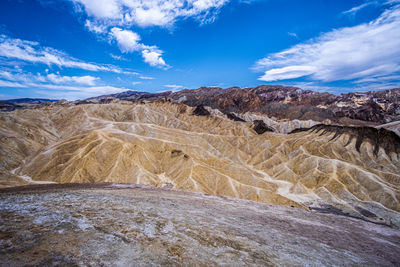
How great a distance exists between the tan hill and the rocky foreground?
28.2 metres

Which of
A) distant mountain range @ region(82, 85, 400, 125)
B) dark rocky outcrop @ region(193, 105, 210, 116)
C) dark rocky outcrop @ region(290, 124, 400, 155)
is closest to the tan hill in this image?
dark rocky outcrop @ region(290, 124, 400, 155)

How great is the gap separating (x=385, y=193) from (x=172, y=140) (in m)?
59.6

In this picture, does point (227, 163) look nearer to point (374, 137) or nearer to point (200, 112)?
point (374, 137)

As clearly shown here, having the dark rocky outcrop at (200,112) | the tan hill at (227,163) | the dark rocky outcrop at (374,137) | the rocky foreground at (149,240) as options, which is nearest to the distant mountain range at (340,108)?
the dark rocky outcrop at (200,112)

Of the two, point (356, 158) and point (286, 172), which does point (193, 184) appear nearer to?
point (286, 172)

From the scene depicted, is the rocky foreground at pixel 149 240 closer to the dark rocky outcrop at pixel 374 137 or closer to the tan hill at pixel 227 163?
the tan hill at pixel 227 163

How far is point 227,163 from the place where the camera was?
58.6 m

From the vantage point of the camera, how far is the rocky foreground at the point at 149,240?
6.19 metres

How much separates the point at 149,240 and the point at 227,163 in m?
52.2

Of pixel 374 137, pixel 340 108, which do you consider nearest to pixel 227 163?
pixel 374 137

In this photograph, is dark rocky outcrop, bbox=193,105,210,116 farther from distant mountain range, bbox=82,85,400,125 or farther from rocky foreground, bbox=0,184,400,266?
rocky foreground, bbox=0,184,400,266

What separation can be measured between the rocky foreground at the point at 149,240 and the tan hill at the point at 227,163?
28.2 m

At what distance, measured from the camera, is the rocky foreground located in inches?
244

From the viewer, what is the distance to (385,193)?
1842 inches
